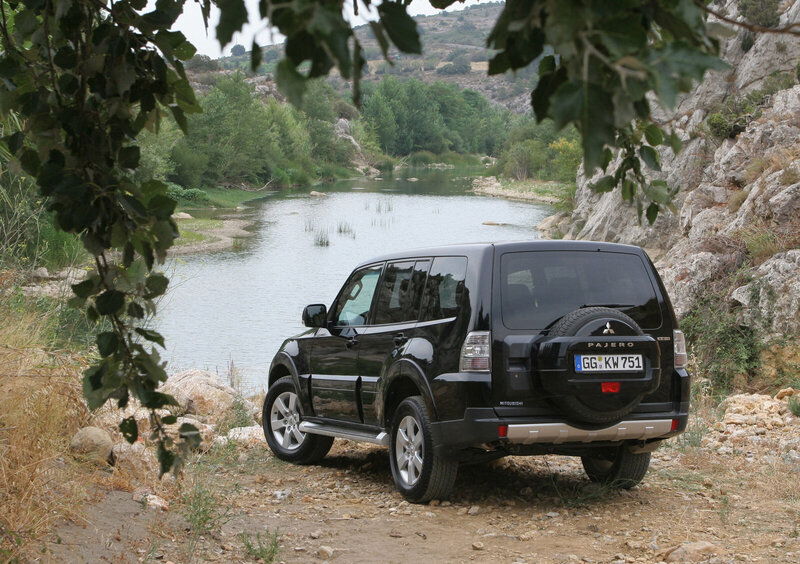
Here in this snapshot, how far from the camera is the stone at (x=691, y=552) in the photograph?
5621 millimetres

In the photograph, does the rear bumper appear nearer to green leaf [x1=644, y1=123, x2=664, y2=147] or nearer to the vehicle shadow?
the vehicle shadow

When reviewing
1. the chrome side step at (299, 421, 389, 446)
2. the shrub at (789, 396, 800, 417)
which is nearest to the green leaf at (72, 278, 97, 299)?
the chrome side step at (299, 421, 389, 446)

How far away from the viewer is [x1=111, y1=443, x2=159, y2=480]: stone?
23.1 feet

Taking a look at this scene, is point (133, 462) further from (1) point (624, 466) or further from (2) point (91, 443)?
(1) point (624, 466)

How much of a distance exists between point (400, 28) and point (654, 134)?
6.67 feet

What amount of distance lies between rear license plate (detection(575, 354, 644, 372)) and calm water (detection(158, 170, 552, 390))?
6459mm

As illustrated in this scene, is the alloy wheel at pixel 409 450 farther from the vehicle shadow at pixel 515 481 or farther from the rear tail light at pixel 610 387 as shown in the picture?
the rear tail light at pixel 610 387

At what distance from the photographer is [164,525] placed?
19.9 ft

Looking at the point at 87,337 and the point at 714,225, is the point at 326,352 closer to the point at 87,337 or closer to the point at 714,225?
the point at 87,337

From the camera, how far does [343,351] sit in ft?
27.5

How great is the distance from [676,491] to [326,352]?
3.01 metres

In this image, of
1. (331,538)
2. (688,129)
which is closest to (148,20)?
(331,538)

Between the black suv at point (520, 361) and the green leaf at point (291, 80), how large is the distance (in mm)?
4680

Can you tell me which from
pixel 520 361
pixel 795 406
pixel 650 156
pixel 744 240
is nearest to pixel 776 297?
pixel 744 240
